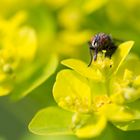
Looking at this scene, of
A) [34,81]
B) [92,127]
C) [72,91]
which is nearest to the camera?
[92,127]

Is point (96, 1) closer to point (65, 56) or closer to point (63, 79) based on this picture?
point (65, 56)

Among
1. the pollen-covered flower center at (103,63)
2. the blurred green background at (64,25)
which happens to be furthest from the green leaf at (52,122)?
the blurred green background at (64,25)

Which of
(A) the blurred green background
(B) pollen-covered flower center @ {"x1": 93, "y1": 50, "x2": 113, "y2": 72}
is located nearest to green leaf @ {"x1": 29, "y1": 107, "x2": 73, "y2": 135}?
(B) pollen-covered flower center @ {"x1": 93, "y1": 50, "x2": 113, "y2": 72}

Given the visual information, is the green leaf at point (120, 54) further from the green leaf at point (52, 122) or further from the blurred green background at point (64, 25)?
the blurred green background at point (64, 25)

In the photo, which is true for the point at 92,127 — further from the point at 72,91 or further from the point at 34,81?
the point at 34,81

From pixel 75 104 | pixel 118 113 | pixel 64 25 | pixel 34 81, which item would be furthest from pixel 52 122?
pixel 64 25
